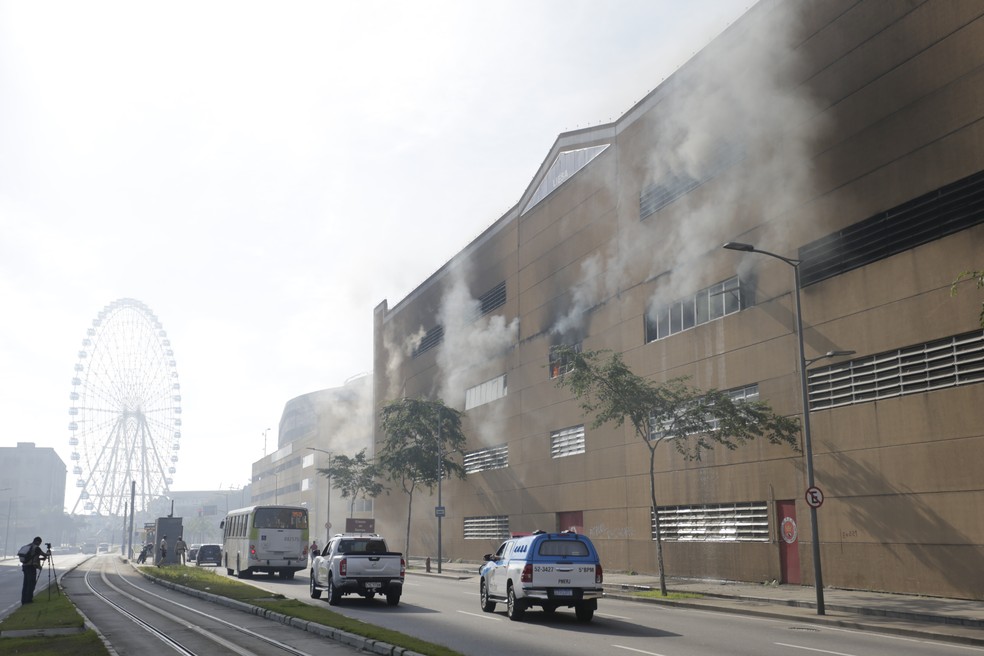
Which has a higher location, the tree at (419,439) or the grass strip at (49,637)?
the tree at (419,439)

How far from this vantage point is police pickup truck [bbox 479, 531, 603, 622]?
2058cm

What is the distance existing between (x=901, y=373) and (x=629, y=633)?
1426cm

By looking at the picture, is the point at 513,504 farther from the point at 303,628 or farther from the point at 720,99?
the point at 303,628

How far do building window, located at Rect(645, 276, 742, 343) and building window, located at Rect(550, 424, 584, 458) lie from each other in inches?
320

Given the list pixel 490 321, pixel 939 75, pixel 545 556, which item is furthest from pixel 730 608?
pixel 490 321

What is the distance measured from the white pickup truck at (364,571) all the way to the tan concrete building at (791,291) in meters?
14.0

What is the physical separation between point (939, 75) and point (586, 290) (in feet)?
73.1

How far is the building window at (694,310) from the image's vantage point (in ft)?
117

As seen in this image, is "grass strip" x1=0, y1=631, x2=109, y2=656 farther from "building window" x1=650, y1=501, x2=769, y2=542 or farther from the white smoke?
the white smoke

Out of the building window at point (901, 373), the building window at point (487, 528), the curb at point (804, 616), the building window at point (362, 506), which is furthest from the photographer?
the building window at point (362, 506)

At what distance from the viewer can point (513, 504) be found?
2144 inches

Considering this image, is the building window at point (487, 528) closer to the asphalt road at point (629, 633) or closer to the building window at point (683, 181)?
the building window at point (683, 181)

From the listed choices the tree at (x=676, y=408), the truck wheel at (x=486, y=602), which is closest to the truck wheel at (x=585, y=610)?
the truck wheel at (x=486, y=602)

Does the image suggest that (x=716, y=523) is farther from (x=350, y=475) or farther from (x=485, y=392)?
(x=350, y=475)
